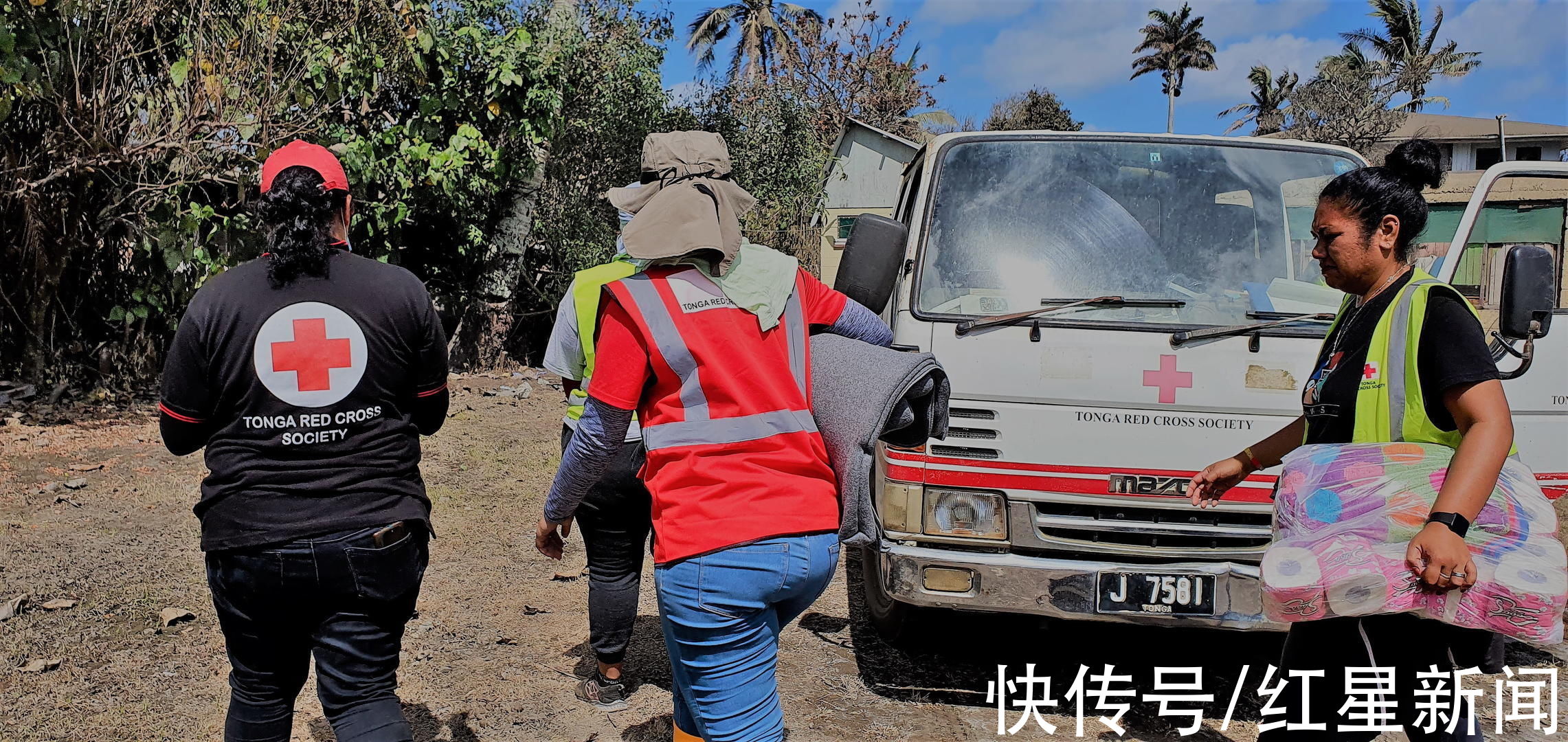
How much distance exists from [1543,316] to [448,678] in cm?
418

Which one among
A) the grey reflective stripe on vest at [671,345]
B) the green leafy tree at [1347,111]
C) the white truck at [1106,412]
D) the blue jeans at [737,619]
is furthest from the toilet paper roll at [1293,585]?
the green leafy tree at [1347,111]

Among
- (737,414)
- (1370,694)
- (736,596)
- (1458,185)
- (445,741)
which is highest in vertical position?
(1458,185)

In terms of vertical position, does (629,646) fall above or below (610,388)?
below

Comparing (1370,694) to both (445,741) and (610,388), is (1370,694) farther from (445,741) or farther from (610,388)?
(445,741)

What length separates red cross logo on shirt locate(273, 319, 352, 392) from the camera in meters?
2.39

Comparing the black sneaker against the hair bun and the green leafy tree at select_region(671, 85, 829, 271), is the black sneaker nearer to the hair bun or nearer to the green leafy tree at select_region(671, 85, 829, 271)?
the hair bun

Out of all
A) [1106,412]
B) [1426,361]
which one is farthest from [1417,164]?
[1106,412]

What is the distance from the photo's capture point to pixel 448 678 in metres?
4.31

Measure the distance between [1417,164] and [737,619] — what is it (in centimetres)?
197

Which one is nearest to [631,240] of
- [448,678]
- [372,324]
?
[372,324]

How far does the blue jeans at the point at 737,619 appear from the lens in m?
2.27

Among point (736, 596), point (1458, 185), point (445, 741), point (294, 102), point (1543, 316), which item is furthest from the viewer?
point (1458, 185)

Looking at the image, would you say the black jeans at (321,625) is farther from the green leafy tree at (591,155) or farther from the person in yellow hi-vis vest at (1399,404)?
the green leafy tree at (591,155)

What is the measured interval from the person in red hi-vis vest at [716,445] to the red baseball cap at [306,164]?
2.58ft
